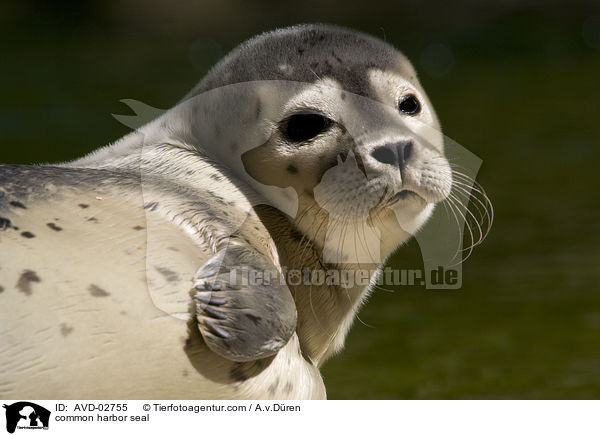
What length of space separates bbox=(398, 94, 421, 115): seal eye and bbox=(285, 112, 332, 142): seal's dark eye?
25cm

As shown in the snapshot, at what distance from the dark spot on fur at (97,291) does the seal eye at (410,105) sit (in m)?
0.95

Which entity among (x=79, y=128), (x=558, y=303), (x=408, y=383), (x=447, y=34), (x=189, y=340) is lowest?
(x=447, y=34)

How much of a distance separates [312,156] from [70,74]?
259 inches

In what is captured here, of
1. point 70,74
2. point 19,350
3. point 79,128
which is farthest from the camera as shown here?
point 70,74

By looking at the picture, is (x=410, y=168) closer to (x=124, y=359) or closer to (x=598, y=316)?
(x=124, y=359)

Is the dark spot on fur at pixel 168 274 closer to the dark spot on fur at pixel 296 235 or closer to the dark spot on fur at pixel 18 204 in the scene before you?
the dark spot on fur at pixel 18 204

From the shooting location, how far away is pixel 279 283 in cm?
211

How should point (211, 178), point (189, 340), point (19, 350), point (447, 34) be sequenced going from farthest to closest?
point (447, 34), point (211, 178), point (189, 340), point (19, 350)

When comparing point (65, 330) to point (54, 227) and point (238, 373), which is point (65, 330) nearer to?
point (54, 227)

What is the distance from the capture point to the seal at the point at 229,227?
1935mm

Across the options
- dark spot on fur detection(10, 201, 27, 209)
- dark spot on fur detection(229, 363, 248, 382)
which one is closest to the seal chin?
dark spot on fur detection(229, 363, 248, 382)

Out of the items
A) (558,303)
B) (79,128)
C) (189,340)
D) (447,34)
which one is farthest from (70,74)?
(189,340)

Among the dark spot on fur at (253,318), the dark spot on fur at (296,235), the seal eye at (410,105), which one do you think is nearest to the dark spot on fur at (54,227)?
the dark spot on fur at (253,318)
